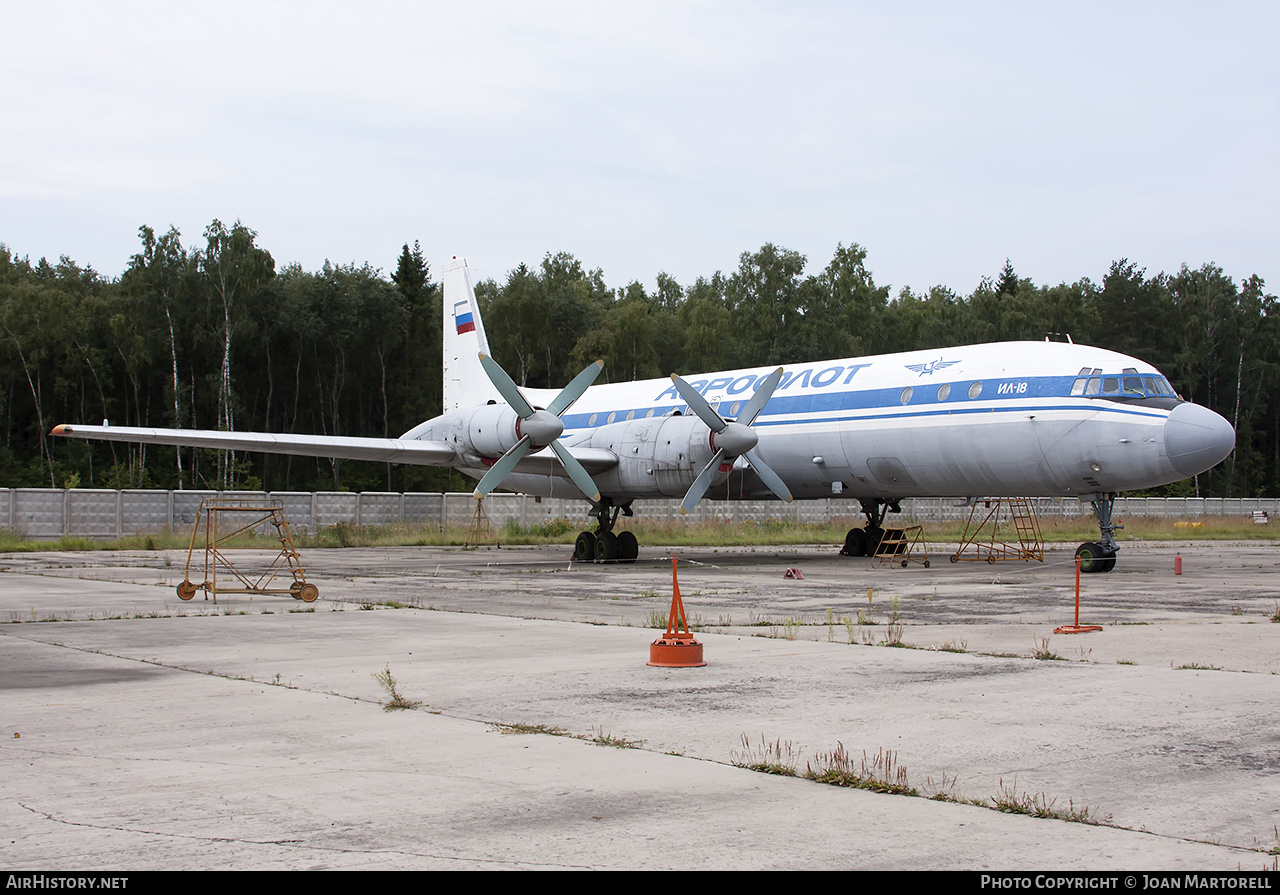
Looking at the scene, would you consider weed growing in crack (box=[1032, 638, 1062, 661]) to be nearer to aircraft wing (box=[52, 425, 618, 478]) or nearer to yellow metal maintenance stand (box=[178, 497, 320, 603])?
yellow metal maintenance stand (box=[178, 497, 320, 603])

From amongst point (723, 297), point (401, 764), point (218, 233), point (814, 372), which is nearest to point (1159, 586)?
point (814, 372)

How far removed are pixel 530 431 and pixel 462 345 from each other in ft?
30.7

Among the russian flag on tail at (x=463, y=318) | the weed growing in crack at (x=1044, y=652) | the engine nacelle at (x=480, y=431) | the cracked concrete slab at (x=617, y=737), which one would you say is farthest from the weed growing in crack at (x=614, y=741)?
the russian flag on tail at (x=463, y=318)

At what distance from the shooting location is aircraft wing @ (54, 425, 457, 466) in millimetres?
24469

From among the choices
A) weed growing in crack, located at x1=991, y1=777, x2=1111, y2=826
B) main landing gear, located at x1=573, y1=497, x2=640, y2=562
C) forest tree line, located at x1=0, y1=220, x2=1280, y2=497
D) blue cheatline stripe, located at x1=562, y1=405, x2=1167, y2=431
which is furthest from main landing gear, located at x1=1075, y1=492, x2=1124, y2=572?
forest tree line, located at x1=0, y1=220, x2=1280, y2=497

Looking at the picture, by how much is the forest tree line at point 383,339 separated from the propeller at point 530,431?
34.5m

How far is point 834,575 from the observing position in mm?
21969

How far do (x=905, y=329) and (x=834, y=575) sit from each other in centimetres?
7161

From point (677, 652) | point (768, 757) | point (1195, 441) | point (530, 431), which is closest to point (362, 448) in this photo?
point (530, 431)

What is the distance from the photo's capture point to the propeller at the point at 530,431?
23.8 m

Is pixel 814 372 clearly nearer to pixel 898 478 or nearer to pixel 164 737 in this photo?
pixel 898 478

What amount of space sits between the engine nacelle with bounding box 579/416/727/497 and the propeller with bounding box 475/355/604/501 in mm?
1266

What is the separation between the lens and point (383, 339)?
7138 cm
